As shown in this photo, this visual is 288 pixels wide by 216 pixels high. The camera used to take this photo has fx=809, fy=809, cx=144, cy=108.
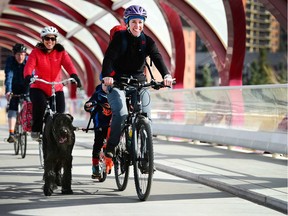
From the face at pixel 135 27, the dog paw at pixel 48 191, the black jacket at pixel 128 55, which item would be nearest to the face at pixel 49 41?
the black jacket at pixel 128 55

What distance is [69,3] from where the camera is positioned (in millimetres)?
39500

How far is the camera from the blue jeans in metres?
8.49

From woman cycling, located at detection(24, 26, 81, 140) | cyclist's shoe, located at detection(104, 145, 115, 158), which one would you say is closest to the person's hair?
cyclist's shoe, located at detection(104, 145, 115, 158)

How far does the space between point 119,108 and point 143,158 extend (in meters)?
0.74

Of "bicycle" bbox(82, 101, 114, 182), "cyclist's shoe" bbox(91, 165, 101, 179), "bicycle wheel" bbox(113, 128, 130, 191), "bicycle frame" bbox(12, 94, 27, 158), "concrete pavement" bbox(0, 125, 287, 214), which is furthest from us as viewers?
"bicycle frame" bbox(12, 94, 27, 158)

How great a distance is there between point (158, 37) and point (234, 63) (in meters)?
11.5

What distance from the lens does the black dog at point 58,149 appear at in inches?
329

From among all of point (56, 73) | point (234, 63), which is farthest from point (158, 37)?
point (56, 73)

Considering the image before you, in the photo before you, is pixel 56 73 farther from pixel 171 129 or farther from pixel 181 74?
pixel 181 74

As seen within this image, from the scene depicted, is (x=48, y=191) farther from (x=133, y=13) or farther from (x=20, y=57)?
(x=20, y=57)

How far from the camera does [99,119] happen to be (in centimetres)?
957

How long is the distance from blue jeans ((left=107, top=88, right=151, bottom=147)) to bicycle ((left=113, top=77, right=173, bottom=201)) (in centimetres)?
6

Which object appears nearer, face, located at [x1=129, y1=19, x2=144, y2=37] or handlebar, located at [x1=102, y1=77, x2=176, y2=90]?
handlebar, located at [x1=102, y1=77, x2=176, y2=90]

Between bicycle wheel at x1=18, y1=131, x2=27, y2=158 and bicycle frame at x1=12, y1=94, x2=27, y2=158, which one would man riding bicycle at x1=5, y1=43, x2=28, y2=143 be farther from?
bicycle wheel at x1=18, y1=131, x2=27, y2=158
